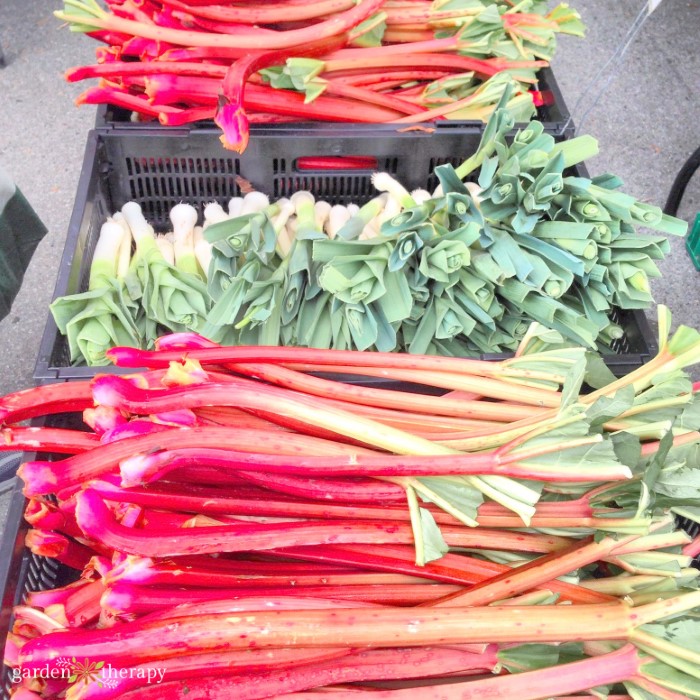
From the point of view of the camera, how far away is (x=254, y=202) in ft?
7.40

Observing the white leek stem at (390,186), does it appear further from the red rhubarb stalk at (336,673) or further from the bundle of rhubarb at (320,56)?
the red rhubarb stalk at (336,673)

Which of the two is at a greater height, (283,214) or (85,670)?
(283,214)

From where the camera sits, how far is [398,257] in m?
1.79

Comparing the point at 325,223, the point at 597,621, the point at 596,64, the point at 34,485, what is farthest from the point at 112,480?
the point at 596,64

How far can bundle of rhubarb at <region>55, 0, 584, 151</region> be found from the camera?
2236 mm

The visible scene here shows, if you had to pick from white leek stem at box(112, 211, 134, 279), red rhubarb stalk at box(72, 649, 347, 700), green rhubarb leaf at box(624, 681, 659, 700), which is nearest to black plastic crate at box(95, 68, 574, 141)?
white leek stem at box(112, 211, 134, 279)

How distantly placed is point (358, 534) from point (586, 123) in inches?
127

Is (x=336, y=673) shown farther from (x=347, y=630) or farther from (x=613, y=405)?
(x=613, y=405)

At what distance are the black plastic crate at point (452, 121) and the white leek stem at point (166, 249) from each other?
13.9 inches

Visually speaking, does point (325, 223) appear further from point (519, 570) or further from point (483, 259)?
point (519, 570)

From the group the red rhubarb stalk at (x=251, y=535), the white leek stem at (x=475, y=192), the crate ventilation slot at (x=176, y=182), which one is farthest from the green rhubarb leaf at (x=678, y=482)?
the crate ventilation slot at (x=176, y=182)

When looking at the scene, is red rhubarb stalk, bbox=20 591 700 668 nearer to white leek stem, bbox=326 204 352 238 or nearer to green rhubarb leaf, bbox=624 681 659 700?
green rhubarb leaf, bbox=624 681 659 700

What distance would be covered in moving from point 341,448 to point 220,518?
0.29m

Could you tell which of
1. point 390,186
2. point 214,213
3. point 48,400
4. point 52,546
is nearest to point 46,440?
point 48,400
